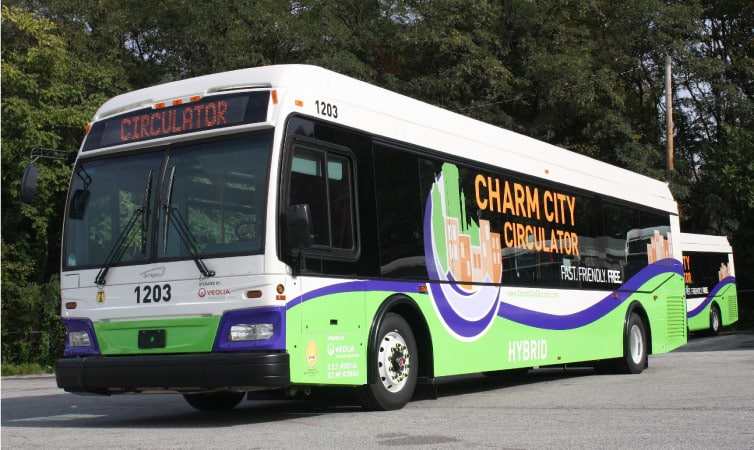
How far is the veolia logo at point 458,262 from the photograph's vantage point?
36.7ft

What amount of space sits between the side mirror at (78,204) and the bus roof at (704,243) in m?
25.3

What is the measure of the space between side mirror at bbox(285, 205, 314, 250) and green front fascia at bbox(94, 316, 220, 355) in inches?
39.8

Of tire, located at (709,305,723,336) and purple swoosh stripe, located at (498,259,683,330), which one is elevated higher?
purple swoosh stripe, located at (498,259,683,330)

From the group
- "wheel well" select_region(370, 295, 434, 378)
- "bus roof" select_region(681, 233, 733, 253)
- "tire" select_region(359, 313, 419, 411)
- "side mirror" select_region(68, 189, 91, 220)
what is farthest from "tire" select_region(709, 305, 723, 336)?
"side mirror" select_region(68, 189, 91, 220)

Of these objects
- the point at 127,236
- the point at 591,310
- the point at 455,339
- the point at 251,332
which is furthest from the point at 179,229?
the point at 591,310

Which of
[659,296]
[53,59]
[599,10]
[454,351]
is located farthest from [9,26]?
[454,351]

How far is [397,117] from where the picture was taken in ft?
35.9

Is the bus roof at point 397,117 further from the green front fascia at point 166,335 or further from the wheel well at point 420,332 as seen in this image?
the green front fascia at point 166,335

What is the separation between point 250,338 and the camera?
8742mm

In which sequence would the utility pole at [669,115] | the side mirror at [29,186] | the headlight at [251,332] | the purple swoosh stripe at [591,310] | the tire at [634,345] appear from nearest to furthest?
the headlight at [251,332]
the side mirror at [29,186]
the purple swoosh stripe at [591,310]
the tire at [634,345]
the utility pole at [669,115]

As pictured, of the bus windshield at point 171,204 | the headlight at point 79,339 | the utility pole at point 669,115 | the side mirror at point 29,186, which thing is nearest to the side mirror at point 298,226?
the bus windshield at point 171,204

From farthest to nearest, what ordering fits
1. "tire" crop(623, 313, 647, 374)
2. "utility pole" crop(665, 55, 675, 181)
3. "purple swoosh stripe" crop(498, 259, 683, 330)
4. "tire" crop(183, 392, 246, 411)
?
"utility pole" crop(665, 55, 675, 181) < "tire" crop(623, 313, 647, 374) < "purple swoosh stripe" crop(498, 259, 683, 330) < "tire" crop(183, 392, 246, 411)

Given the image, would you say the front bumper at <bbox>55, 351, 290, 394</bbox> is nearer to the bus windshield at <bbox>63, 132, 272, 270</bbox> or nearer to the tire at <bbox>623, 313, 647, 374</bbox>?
the bus windshield at <bbox>63, 132, 272, 270</bbox>

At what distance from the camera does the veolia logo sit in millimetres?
11180
